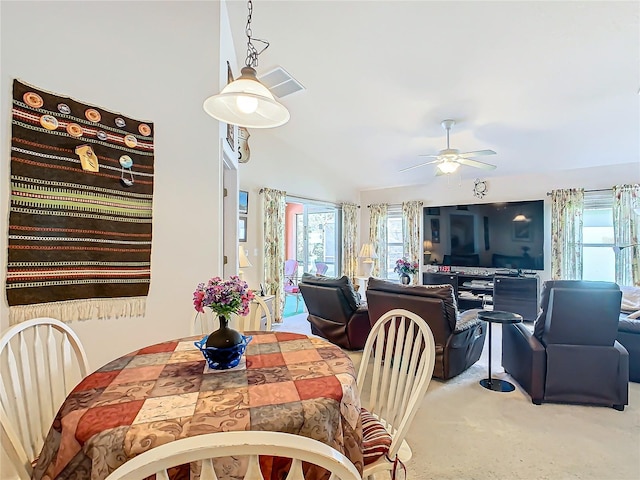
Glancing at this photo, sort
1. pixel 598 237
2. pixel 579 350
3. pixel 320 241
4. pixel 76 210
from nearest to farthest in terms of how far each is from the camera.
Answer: pixel 76 210, pixel 579 350, pixel 598 237, pixel 320 241

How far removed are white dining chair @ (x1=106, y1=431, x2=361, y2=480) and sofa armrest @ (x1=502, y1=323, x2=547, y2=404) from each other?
2616 mm

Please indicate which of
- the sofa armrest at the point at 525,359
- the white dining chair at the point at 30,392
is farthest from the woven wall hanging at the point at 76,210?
the sofa armrest at the point at 525,359

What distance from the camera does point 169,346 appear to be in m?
1.59

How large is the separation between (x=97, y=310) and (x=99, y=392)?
115cm

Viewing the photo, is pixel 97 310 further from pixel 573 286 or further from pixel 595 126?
pixel 595 126

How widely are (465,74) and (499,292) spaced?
3.65m

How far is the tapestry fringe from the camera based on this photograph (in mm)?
1742

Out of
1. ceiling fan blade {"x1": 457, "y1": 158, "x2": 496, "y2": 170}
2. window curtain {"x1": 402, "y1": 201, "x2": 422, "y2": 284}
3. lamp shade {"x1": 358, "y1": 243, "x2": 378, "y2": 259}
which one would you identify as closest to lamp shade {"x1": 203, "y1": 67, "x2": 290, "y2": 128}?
ceiling fan blade {"x1": 457, "y1": 158, "x2": 496, "y2": 170}

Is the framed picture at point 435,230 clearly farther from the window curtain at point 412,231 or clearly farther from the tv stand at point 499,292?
the tv stand at point 499,292

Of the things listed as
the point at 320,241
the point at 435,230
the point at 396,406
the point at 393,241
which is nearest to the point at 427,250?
the point at 435,230

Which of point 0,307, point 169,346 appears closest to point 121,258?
point 0,307

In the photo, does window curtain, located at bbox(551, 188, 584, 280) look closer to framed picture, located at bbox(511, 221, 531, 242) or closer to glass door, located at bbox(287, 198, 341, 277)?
framed picture, located at bbox(511, 221, 531, 242)

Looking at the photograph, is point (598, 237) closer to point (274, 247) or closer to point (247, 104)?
point (274, 247)

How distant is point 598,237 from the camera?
5242 mm
